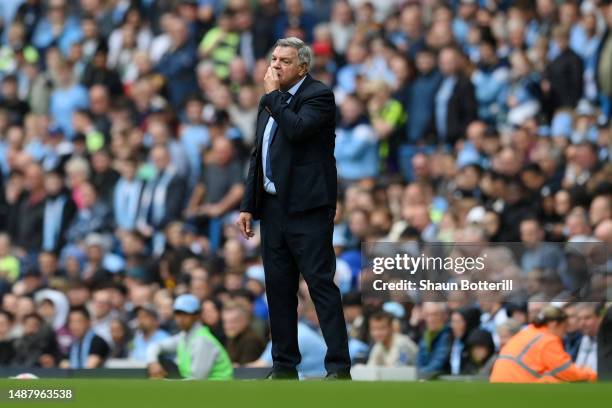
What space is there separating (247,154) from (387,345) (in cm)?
513

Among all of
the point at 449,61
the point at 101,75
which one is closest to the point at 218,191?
the point at 449,61

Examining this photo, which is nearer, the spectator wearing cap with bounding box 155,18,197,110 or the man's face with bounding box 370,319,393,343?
the man's face with bounding box 370,319,393,343

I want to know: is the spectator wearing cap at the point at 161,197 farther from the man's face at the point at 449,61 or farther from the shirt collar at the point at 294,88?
the shirt collar at the point at 294,88

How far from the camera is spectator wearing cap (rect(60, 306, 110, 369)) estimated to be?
48.1ft

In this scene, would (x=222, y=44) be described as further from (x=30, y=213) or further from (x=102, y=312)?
(x=102, y=312)

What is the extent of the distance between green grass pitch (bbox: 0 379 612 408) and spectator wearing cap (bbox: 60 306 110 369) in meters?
6.79

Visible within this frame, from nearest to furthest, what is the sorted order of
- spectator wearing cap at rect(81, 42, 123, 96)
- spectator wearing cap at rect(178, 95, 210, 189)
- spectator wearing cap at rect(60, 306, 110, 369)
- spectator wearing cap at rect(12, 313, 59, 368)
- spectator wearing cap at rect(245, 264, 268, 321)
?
spectator wearing cap at rect(60, 306, 110, 369) → spectator wearing cap at rect(245, 264, 268, 321) → spectator wearing cap at rect(12, 313, 59, 368) → spectator wearing cap at rect(178, 95, 210, 189) → spectator wearing cap at rect(81, 42, 123, 96)

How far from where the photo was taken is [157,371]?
11.7m

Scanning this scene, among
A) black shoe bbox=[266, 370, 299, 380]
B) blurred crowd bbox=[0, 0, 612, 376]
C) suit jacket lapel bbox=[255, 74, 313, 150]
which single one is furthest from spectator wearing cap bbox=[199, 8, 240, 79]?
black shoe bbox=[266, 370, 299, 380]

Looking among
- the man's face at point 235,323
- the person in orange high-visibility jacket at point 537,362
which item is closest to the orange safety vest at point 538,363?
the person in orange high-visibility jacket at point 537,362

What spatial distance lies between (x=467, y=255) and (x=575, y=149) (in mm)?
5124

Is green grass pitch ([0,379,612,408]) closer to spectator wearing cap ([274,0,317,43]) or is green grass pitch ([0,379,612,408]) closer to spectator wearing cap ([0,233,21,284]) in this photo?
spectator wearing cap ([0,233,21,284])

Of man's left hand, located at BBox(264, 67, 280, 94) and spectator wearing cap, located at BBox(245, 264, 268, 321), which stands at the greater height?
man's left hand, located at BBox(264, 67, 280, 94)

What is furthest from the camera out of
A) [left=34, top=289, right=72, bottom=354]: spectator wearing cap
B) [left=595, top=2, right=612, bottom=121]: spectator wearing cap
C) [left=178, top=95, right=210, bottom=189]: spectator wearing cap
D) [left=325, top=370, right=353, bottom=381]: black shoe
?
[left=178, top=95, right=210, bottom=189]: spectator wearing cap
